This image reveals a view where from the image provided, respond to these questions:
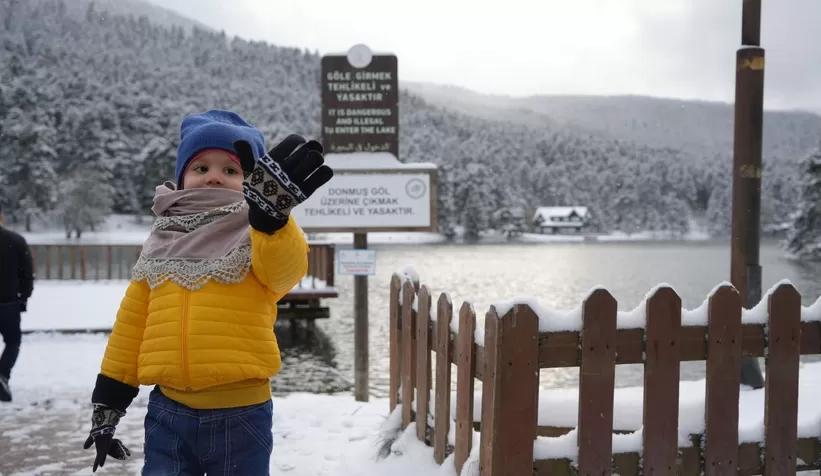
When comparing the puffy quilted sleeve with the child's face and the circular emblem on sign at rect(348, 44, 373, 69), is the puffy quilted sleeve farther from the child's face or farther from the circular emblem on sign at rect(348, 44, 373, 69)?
the circular emblem on sign at rect(348, 44, 373, 69)

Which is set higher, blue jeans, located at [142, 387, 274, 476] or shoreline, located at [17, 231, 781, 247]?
blue jeans, located at [142, 387, 274, 476]

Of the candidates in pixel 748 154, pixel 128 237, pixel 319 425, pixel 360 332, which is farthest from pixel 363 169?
pixel 128 237

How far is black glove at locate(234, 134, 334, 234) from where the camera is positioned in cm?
182

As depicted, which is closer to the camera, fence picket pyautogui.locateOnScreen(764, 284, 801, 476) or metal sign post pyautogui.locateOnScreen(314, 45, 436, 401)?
fence picket pyautogui.locateOnScreen(764, 284, 801, 476)

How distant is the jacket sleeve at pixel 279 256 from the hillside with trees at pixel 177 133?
61.6 metres

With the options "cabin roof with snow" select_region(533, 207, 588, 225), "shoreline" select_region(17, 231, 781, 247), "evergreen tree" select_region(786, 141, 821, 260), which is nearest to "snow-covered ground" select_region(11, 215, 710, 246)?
"shoreline" select_region(17, 231, 781, 247)

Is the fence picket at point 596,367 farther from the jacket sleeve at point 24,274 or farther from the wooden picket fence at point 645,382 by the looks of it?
the jacket sleeve at point 24,274

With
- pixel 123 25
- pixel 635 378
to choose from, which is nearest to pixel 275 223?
pixel 635 378

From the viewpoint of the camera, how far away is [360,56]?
605cm

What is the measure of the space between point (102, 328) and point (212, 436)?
9153 mm

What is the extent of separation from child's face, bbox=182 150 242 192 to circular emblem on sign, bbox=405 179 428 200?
3.68 metres

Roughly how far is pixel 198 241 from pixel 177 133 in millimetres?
72866

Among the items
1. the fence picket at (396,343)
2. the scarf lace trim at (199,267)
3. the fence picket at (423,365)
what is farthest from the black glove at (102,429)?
the fence picket at (396,343)

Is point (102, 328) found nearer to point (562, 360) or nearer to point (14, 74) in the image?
point (562, 360)
